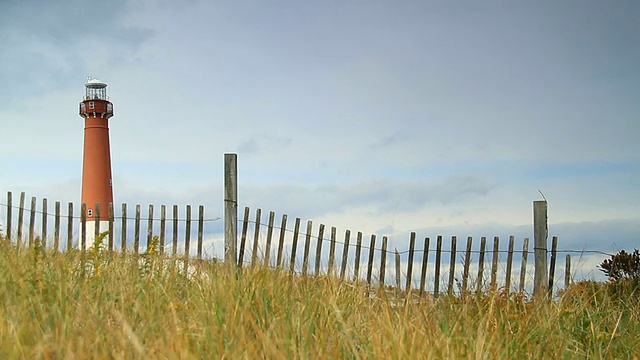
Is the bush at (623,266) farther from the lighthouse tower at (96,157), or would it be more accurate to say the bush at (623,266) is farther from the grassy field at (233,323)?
the lighthouse tower at (96,157)

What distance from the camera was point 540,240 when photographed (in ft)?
28.0

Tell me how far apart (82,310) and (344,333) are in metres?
1.23

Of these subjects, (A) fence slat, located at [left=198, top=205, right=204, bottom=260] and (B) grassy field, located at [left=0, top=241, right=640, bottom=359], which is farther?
(A) fence slat, located at [left=198, top=205, right=204, bottom=260]

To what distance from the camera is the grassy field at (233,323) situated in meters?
2.58

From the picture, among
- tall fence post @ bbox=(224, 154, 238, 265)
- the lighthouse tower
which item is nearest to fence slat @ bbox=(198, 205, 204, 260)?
tall fence post @ bbox=(224, 154, 238, 265)

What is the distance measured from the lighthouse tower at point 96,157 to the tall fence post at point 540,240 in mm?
11441

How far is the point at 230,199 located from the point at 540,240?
4.06m

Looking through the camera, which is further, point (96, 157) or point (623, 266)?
point (96, 157)

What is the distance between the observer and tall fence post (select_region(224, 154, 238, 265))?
779 cm

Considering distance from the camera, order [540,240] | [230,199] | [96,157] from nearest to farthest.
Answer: [230,199] → [540,240] → [96,157]

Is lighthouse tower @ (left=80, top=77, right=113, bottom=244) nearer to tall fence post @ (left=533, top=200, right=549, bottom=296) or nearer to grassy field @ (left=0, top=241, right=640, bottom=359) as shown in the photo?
tall fence post @ (left=533, top=200, right=549, bottom=296)

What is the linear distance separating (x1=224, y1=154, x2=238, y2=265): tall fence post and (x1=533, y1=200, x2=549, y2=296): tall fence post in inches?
152

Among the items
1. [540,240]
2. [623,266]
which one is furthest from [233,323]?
[623,266]

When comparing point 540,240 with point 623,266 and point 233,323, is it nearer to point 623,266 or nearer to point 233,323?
point 623,266
